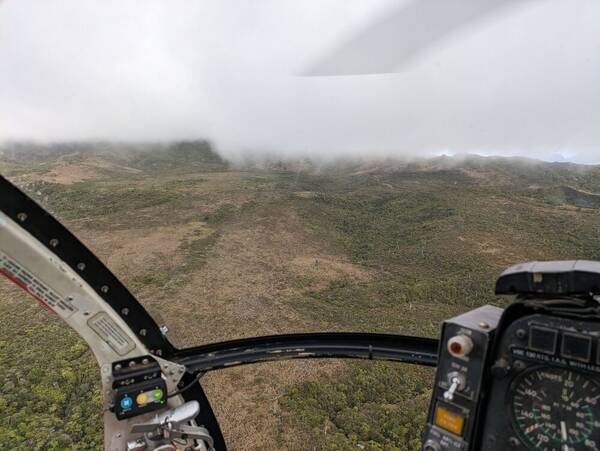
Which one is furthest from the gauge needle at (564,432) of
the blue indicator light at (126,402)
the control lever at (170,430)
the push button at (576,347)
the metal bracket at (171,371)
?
the blue indicator light at (126,402)

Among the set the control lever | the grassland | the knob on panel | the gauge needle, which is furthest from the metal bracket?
the gauge needle

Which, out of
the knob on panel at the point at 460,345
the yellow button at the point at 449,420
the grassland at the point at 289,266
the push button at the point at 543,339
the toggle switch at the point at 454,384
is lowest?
the grassland at the point at 289,266

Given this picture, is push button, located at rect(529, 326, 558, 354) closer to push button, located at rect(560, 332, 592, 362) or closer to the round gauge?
push button, located at rect(560, 332, 592, 362)

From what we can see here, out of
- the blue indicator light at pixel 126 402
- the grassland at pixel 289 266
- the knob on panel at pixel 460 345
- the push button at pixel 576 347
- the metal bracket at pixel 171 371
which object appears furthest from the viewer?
the grassland at pixel 289 266

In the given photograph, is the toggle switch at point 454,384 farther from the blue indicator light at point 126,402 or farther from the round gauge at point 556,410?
the blue indicator light at point 126,402

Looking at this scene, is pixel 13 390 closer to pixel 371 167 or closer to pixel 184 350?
pixel 184 350
